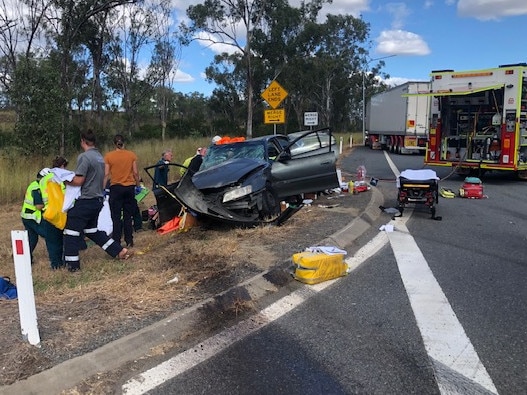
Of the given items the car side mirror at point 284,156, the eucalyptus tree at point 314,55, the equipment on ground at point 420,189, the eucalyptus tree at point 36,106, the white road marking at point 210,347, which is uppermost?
the eucalyptus tree at point 314,55

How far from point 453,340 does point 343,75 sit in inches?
2303

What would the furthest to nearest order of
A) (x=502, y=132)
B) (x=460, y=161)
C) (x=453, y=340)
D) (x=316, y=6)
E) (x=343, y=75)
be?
1. (x=343, y=75)
2. (x=316, y=6)
3. (x=460, y=161)
4. (x=502, y=132)
5. (x=453, y=340)

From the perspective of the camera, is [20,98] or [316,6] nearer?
[20,98]

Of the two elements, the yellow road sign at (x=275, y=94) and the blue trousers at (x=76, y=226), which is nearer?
the blue trousers at (x=76, y=226)

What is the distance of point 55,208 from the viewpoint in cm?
595

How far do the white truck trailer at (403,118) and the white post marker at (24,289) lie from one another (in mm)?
25159

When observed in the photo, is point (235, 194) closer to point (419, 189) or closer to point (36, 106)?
point (419, 189)

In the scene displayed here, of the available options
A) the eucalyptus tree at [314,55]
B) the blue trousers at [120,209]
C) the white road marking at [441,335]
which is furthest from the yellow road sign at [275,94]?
the eucalyptus tree at [314,55]

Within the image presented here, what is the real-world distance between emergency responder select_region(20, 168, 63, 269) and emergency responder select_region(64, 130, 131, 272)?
434 millimetres

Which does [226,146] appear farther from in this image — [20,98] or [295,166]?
[20,98]

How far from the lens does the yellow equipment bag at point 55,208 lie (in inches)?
234

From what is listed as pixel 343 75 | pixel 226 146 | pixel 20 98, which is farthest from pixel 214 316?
pixel 343 75

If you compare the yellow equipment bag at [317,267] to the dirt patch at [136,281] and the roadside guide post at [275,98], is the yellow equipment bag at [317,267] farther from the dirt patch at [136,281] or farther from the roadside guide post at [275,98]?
the roadside guide post at [275,98]

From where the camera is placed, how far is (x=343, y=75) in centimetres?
5956
